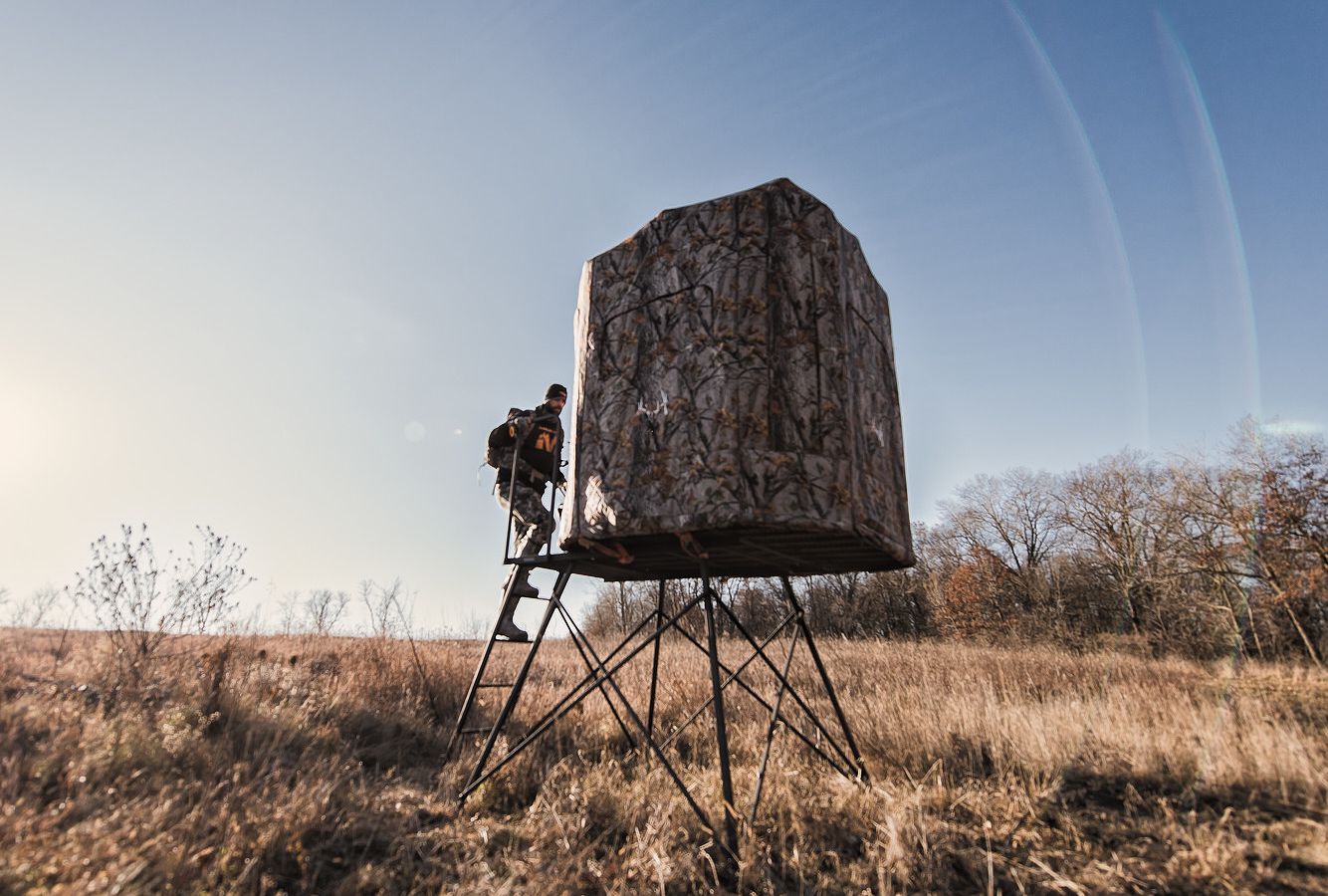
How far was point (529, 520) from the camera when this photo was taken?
676cm

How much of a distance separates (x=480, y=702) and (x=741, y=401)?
7174mm

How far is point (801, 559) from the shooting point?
611 cm

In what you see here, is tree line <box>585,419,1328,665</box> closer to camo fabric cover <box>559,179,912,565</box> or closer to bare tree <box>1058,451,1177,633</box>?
bare tree <box>1058,451,1177,633</box>

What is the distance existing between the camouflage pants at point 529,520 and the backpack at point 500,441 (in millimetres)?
418

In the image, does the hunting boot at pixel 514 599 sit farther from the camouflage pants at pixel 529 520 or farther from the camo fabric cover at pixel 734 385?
the camo fabric cover at pixel 734 385

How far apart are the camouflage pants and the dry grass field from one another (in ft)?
7.33

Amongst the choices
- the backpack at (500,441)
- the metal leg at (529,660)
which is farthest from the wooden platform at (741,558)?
the backpack at (500,441)

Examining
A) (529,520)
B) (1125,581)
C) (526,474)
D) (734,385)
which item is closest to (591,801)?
(529,520)

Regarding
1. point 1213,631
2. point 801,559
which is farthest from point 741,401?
point 1213,631

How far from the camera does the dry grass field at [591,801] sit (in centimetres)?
383

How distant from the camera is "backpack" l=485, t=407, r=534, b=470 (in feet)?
22.8

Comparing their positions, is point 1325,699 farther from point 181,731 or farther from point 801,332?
point 181,731

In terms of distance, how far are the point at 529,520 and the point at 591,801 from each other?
289cm

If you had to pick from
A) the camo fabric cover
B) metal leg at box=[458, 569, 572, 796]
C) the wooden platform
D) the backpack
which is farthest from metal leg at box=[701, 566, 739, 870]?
the backpack
